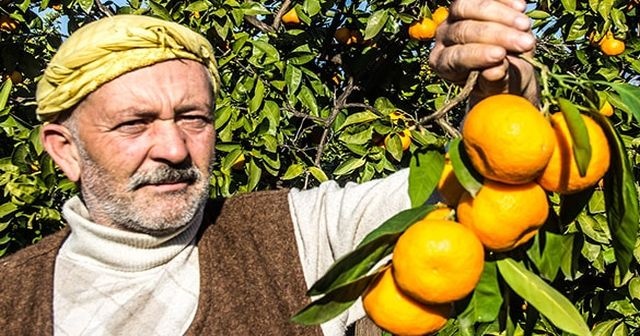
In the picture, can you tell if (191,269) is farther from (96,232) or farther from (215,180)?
(215,180)

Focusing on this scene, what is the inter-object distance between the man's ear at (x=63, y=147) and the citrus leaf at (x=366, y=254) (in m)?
0.84

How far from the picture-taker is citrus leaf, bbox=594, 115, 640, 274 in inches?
28.4

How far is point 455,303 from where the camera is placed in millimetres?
802

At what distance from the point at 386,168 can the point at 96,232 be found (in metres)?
0.88

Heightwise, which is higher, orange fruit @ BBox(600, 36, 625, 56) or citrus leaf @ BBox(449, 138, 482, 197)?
citrus leaf @ BBox(449, 138, 482, 197)

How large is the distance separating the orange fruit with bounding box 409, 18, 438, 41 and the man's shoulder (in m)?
1.15

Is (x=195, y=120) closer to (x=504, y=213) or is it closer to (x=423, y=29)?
(x=504, y=213)

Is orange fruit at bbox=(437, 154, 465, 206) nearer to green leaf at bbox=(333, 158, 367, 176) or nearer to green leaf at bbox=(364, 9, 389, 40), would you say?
green leaf at bbox=(333, 158, 367, 176)

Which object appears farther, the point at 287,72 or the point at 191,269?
the point at 287,72

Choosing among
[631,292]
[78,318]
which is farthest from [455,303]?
[631,292]

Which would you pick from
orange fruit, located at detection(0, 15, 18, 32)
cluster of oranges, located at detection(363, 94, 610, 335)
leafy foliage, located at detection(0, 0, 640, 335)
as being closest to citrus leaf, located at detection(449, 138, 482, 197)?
cluster of oranges, located at detection(363, 94, 610, 335)

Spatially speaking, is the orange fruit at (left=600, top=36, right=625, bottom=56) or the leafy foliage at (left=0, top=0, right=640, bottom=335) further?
the orange fruit at (left=600, top=36, right=625, bottom=56)

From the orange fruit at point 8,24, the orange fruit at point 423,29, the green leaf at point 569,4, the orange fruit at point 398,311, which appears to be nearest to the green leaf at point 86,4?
the orange fruit at point 8,24

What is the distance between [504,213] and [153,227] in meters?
0.76
